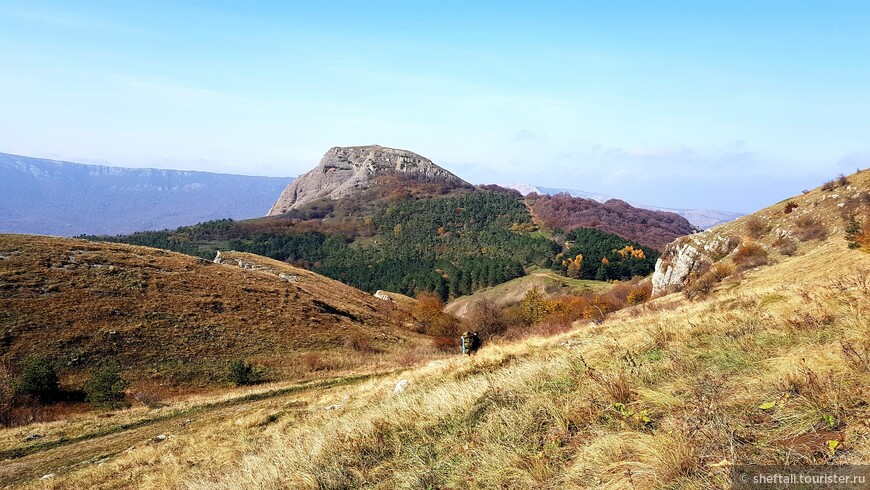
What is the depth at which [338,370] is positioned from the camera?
33844mm

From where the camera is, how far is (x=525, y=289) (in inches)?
4252

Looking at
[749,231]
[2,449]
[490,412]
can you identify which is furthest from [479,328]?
[490,412]

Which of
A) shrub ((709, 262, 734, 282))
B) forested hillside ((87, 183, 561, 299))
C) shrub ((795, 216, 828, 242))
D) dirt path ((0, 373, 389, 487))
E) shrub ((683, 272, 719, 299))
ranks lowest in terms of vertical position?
forested hillside ((87, 183, 561, 299))

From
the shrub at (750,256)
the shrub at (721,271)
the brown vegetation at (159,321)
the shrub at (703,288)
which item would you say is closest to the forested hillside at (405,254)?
the brown vegetation at (159,321)

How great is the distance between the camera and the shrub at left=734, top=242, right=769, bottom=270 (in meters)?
34.3

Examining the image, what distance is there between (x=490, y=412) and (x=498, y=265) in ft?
401

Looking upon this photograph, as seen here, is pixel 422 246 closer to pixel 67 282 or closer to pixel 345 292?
pixel 345 292

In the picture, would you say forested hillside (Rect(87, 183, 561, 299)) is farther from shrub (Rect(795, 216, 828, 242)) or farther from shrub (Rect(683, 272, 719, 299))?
shrub (Rect(683, 272, 719, 299))

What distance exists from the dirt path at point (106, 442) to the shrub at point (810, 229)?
39233 mm

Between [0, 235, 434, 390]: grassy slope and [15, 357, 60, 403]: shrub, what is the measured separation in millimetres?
2761

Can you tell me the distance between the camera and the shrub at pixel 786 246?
33.5 meters

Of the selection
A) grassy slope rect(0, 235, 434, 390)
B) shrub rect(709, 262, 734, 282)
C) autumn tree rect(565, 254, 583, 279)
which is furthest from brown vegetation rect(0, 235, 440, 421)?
autumn tree rect(565, 254, 583, 279)

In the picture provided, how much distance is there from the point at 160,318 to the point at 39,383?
13257 millimetres

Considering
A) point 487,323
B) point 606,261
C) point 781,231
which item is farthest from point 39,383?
point 606,261
